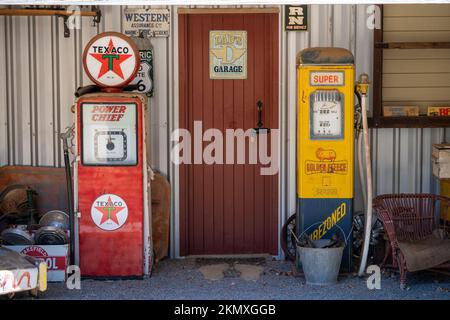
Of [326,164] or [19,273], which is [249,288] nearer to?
[326,164]

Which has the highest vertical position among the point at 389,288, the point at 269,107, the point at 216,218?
the point at 269,107

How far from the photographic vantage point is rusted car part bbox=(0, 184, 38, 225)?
7344mm

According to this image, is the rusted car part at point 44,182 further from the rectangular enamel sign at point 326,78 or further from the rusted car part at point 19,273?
the rectangular enamel sign at point 326,78

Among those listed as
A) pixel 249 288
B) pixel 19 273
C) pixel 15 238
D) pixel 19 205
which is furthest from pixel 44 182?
pixel 249 288

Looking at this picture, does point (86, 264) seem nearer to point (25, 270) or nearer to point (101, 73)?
point (25, 270)

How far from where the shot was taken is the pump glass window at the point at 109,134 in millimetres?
6660

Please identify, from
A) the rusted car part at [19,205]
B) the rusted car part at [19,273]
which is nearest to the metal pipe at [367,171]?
the rusted car part at [19,273]

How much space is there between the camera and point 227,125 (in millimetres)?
7680

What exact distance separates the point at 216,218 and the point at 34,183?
6.25 feet

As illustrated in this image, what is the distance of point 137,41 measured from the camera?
291 inches

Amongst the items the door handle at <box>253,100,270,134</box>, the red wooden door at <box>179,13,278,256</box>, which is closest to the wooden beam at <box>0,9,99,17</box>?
the red wooden door at <box>179,13,278,256</box>

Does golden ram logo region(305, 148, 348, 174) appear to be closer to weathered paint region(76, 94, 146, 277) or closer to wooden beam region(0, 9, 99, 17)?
weathered paint region(76, 94, 146, 277)

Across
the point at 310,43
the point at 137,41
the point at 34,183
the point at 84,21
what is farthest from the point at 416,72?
the point at 34,183

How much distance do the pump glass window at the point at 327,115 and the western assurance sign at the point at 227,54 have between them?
3.74 ft
